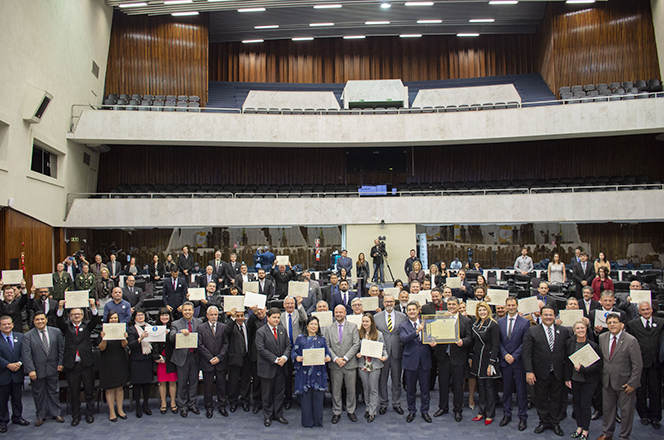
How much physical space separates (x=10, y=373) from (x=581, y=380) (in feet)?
25.7

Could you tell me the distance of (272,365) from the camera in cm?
663

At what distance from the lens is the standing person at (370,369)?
260 inches

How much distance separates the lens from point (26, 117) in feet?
47.6

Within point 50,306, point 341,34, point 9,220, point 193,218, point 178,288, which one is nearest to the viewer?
point 50,306

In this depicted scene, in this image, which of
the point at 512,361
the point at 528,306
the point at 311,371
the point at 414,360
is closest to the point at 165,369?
the point at 311,371

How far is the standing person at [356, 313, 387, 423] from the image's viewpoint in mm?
6609

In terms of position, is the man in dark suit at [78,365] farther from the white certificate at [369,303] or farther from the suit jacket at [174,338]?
the white certificate at [369,303]

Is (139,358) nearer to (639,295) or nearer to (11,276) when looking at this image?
(11,276)

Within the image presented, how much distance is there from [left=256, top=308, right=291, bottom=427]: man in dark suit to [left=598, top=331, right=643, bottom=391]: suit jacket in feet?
14.1

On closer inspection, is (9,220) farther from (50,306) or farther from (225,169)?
(225,169)

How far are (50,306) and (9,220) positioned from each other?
717cm

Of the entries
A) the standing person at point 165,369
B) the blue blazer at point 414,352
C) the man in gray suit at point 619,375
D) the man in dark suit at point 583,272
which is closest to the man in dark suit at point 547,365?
the man in gray suit at point 619,375

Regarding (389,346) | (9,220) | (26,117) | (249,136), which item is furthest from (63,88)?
(389,346)

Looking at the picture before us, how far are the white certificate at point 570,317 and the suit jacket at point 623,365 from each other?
37.4 inches
